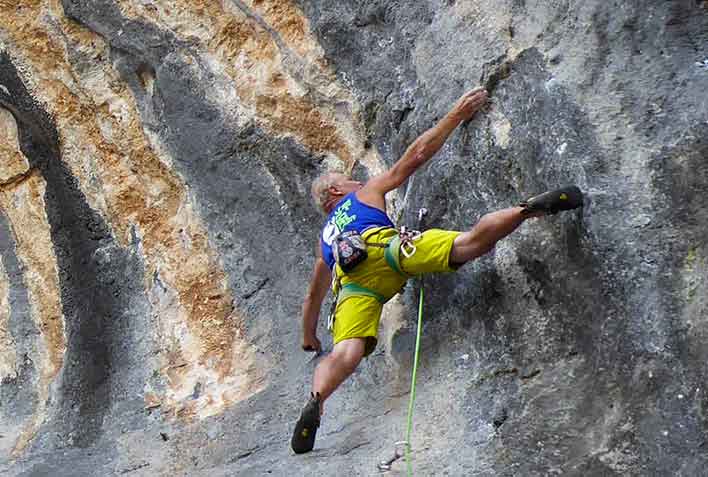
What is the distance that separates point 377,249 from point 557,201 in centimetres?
90

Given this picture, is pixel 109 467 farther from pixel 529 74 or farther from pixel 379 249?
pixel 529 74

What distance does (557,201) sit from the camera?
4.17 m

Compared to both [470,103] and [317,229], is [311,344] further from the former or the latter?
[470,103]

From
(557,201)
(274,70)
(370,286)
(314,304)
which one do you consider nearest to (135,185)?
(274,70)

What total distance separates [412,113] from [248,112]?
4.17 feet

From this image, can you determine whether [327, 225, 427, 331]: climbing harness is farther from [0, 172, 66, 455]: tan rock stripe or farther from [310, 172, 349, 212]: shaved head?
[0, 172, 66, 455]: tan rock stripe

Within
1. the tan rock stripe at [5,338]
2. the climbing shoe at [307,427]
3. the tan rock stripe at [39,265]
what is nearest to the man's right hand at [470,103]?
the climbing shoe at [307,427]

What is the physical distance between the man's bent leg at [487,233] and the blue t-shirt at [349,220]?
53cm

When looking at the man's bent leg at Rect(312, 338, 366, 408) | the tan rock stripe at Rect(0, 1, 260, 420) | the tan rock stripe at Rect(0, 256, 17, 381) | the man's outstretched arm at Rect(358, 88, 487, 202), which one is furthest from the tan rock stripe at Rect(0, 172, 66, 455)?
Answer: the man's outstretched arm at Rect(358, 88, 487, 202)

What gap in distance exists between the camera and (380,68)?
19.1 feet

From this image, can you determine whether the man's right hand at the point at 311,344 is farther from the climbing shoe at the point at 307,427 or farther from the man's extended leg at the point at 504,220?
the man's extended leg at the point at 504,220

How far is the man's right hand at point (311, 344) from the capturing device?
554 centimetres

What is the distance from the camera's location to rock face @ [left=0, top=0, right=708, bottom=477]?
398 centimetres

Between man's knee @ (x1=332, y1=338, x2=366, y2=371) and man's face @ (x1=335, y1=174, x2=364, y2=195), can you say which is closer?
man's knee @ (x1=332, y1=338, x2=366, y2=371)
